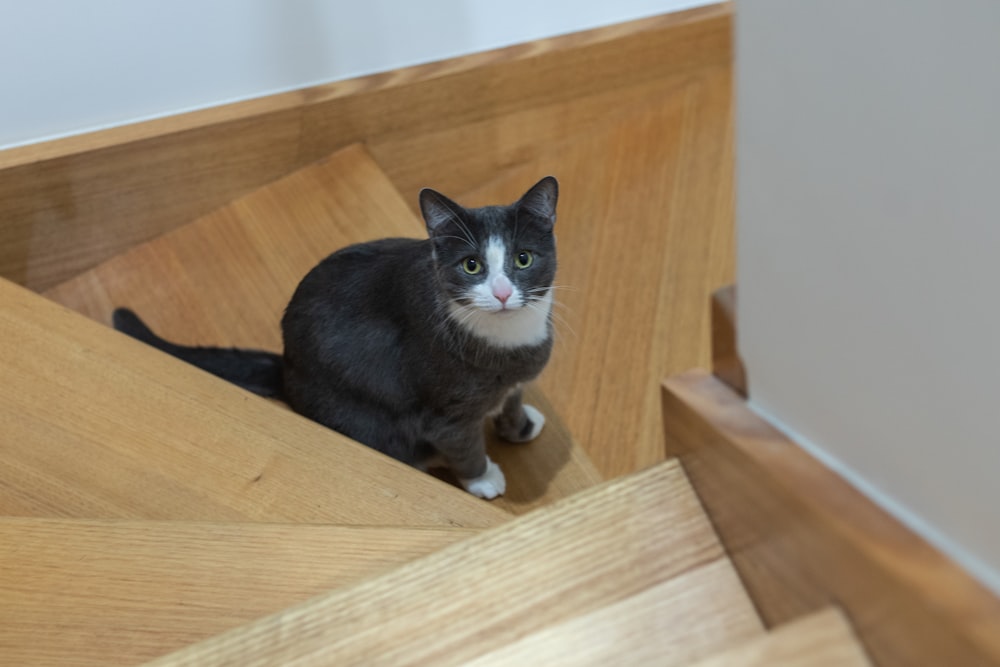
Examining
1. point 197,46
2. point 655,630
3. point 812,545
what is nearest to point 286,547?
point 655,630

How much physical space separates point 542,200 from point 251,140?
0.56 meters

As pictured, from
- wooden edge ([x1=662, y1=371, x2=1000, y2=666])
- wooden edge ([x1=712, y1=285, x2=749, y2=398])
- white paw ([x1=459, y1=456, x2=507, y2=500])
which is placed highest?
wooden edge ([x1=712, y1=285, x2=749, y2=398])

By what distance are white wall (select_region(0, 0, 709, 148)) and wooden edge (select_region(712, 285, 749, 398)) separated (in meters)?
1.10

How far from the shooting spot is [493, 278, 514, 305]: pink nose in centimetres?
117

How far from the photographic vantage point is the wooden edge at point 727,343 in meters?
0.58

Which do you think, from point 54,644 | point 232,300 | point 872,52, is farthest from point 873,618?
point 232,300

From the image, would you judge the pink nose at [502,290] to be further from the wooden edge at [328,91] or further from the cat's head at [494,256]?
the wooden edge at [328,91]

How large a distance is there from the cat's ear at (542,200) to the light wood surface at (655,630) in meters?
0.72

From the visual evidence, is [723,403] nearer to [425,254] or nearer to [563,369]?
[425,254]

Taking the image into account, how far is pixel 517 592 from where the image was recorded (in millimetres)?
585

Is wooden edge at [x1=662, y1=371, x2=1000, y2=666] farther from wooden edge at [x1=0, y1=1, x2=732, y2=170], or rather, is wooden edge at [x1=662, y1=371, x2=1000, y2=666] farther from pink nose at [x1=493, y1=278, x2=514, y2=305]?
wooden edge at [x1=0, y1=1, x2=732, y2=170]

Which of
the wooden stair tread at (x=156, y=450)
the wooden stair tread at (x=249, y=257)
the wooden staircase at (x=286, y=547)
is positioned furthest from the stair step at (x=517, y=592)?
the wooden stair tread at (x=249, y=257)

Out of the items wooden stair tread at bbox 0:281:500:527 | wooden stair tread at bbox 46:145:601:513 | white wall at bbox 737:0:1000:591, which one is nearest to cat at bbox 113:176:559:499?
wooden stair tread at bbox 46:145:601:513

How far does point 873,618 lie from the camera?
0.47 meters
